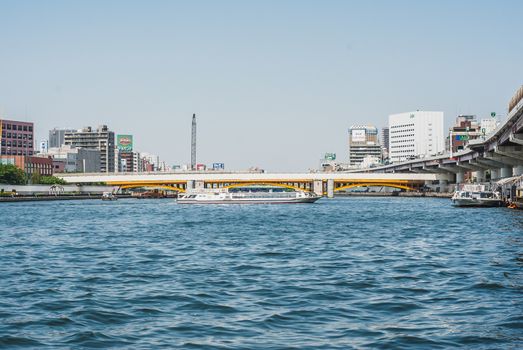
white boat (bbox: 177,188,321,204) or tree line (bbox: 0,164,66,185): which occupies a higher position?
tree line (bbox: 0,164,66,185)

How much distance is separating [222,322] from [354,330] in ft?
11.9

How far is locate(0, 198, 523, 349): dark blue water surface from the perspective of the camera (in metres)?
18.3

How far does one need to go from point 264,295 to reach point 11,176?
567ft

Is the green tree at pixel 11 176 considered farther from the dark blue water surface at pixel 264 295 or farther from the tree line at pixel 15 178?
the dark blue water surface at pixel 264 295

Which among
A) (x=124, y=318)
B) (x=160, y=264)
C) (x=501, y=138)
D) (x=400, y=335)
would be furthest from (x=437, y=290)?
(x=501, y=138)

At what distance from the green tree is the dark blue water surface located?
144305mm

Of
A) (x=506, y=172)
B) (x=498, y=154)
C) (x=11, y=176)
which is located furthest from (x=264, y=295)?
(x=11, y=176)

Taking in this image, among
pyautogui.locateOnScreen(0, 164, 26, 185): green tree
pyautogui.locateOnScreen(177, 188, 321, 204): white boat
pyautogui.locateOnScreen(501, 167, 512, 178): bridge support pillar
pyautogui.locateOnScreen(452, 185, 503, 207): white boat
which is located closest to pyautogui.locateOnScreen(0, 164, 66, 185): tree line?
pyautogui.locateOnScreen(0, 164, 26, 185): green tree

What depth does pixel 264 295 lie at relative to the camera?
80.5ft

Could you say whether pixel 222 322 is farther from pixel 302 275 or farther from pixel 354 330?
pixel 302 275

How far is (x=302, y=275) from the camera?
29844mm

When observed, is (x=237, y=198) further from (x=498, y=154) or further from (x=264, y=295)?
(x=264, y=295)

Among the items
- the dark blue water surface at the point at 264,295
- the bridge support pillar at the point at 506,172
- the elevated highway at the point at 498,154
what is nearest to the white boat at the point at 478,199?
the elevated highway at the point at 498,154

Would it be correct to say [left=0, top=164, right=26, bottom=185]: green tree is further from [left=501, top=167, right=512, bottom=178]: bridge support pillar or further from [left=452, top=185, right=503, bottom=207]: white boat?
[left=501, top=167, right=512, bottom=178]: bridge support pillar
